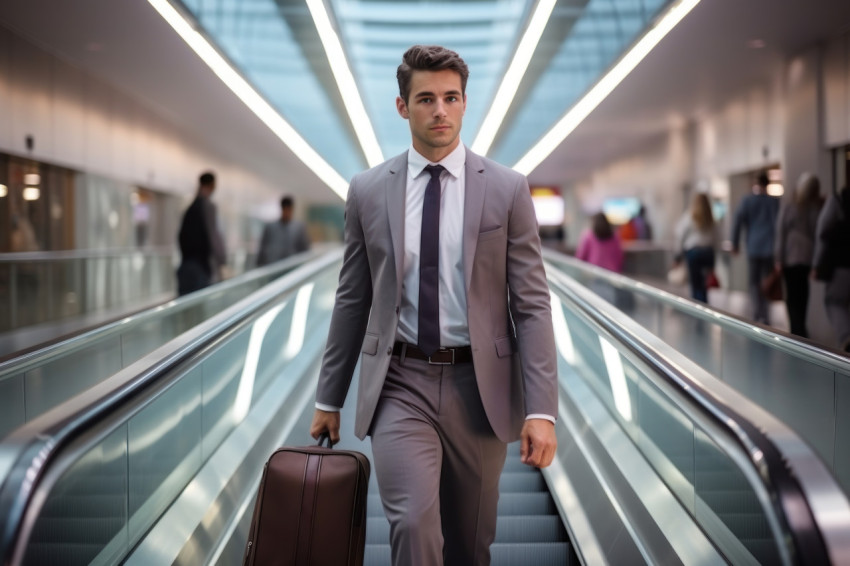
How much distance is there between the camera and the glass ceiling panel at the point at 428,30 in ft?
42.7

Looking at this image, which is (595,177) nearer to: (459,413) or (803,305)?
(803,305)

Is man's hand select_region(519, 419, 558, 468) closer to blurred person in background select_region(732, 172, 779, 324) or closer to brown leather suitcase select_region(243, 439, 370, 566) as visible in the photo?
brown leather suitcase select_region(243, 439, 370, 566)

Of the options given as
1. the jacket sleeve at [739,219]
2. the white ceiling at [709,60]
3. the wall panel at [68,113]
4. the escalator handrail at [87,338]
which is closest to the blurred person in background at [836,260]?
the jacket sleeve at [739,219]

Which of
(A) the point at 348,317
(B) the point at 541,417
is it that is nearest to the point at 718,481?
(B) the point at 541,417

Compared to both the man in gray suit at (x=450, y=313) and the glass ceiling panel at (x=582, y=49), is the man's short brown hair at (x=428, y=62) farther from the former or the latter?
the glass ceiling panel at (x=582, y=49)

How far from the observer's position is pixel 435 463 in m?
2.56

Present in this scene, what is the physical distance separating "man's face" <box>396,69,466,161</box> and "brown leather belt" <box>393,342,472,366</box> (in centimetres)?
59

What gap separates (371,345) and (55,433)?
0.92m

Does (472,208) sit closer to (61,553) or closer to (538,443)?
(538,443)

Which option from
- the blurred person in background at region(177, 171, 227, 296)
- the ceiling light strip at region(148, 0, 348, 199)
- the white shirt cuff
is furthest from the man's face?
the blurred person in background at region(177, 171, 227, 296)

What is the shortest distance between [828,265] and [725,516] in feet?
18.4

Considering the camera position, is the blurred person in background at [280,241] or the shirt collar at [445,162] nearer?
the shirt collar at [445,162]

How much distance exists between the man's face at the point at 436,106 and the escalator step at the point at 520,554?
222 centimetres

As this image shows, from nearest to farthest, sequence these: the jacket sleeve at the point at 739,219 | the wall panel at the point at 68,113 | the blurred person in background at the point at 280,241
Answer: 1. the jacket sleeve at the point at 739,219
2. the blurred person in background at the point at 280,241
3. the wall panel at the point at 68,113
